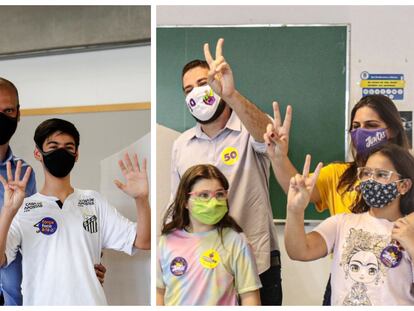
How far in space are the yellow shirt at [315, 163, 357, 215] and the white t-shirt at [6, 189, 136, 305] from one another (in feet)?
3.33

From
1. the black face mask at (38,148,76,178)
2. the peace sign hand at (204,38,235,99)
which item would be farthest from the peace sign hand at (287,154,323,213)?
the black face mask at (38,148,76,178)

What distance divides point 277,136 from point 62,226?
4.00 ft

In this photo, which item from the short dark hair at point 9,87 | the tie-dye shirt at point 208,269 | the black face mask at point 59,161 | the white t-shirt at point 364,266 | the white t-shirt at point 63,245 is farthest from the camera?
the short dark hair at point 9,87

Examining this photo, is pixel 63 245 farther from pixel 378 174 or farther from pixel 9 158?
pixel 378 174

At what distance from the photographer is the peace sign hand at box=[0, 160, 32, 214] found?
2781mm

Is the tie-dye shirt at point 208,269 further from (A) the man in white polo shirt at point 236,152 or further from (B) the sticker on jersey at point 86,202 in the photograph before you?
(B) the sticker on jersey at point 86,202

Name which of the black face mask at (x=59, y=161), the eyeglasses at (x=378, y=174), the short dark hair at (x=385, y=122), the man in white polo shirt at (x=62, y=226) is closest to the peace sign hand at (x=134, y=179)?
the man in white polo shirt at (x=62, y=226)

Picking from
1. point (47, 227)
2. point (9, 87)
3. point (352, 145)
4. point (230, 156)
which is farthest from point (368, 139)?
point (9, 87)

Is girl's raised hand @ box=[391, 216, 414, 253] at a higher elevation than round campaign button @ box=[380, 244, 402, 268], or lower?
higher

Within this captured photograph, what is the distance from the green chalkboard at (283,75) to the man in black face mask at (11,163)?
0.80 m

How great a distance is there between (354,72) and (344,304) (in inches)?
47.7

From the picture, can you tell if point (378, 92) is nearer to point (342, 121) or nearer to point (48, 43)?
point (342, 121)

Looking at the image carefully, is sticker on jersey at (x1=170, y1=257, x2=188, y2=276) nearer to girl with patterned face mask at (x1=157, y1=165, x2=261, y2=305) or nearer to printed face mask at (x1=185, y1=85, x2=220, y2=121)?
girl with patterned face mask at (x1=157, y1=165, x2=261, y2=305)

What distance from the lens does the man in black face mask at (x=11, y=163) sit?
2.84 meters
